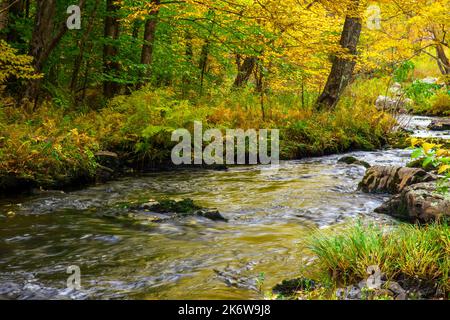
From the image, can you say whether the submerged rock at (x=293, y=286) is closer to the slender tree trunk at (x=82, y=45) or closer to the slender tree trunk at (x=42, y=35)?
the slender tree trunk at (x=42, y=35)

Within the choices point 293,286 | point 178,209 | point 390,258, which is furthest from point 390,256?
point 178,209

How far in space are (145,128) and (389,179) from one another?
16.0 feet

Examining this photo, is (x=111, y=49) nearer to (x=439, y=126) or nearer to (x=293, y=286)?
(x=293, y=286)

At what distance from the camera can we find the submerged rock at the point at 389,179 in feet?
24.6

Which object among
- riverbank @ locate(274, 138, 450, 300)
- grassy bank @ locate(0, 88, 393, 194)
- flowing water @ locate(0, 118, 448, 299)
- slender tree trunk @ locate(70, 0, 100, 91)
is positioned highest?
slender tree trunk @ locate(70, 0, 100, 91)

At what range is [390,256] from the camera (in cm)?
374

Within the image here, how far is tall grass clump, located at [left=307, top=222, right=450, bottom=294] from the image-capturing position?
11.9ft

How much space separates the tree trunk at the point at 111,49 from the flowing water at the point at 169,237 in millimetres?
4248

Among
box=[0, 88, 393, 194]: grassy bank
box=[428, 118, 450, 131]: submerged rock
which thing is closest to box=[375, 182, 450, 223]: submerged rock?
box=[0, 88, 393, 194]: grassy bank

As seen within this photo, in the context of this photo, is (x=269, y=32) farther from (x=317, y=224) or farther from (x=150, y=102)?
(x=317, y=224)

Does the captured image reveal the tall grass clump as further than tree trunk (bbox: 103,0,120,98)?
No

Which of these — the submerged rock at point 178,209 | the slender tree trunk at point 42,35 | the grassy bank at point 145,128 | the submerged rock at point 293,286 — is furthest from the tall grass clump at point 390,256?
the slender tree trunk at point 42,35

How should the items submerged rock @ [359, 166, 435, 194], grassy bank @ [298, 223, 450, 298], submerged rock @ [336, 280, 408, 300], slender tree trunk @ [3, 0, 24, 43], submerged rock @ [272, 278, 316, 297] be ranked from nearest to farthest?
submerged rock @ [336, 280, 408, 300]
grassy bank @ [298, 223, 450, 298]
submerged rock @ [272, 278, 316, 297]
submerged rock @ [359, 166, 435, 194]
slender tree trunk @ [3, 0, 24, 43]

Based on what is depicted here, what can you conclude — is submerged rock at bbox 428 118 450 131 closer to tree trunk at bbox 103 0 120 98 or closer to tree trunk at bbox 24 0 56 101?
tree trunk at bbox 103 0 120 98
